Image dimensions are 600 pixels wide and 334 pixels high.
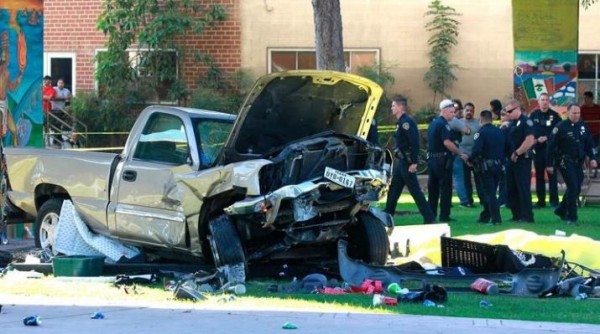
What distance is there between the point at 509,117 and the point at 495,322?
10839 mm

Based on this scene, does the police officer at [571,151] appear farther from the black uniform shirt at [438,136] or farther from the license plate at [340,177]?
the license plate at [340,177]

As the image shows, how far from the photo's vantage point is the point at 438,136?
19.2 metres

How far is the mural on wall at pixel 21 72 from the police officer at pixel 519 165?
735 centimetres

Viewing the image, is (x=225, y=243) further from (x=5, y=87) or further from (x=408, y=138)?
(x=408, y=138)

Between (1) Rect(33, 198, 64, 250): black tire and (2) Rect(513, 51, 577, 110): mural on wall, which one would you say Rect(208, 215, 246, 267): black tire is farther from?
(2) Rect(513, 51, 577, 110): mural on wall

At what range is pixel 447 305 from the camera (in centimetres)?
1067

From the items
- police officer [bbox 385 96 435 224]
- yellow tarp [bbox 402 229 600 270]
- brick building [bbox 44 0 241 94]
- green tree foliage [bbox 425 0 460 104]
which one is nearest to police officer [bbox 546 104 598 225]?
police officer [bbox 385 96 435 224]

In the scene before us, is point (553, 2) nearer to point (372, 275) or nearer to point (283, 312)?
point (372, 275)

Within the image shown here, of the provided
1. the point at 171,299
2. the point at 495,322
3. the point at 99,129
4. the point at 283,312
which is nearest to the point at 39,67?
the point at 171,299

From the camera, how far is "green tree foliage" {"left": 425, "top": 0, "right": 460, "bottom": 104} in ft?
90.7

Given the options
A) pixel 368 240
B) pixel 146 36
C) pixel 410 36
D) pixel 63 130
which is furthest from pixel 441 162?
pixel 63 130

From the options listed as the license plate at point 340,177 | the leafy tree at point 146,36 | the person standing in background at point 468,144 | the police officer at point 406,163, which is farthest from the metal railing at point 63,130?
the license plate at point 340,177

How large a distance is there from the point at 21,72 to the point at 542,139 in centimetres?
920

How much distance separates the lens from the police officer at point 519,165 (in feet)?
61.7
